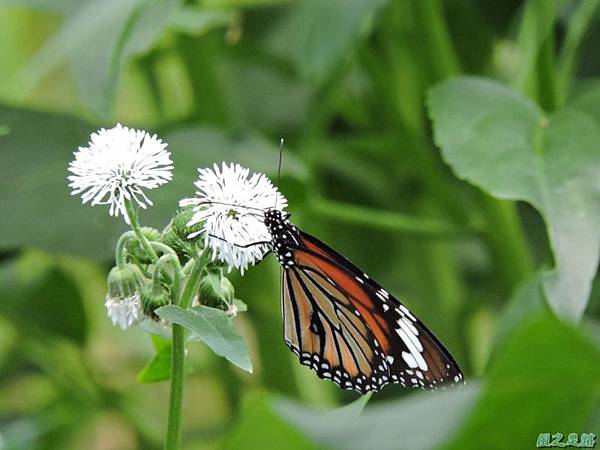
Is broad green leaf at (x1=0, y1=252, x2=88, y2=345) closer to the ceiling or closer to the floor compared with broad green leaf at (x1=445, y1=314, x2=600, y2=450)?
closer to the ceiling

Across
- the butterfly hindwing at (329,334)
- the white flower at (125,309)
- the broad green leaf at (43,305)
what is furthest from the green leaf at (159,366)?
the broad green leaf at (43,305)

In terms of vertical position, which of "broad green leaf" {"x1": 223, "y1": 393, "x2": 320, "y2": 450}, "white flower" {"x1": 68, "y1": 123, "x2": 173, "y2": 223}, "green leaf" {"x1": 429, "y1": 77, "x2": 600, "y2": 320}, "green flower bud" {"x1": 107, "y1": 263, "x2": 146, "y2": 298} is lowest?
"broad green leaf" {"x1": 223, "y1": 393, "x2": 320, "y2": 450}

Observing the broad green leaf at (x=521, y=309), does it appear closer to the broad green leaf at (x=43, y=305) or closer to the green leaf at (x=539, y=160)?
the green leaf at (x=539, y=160)

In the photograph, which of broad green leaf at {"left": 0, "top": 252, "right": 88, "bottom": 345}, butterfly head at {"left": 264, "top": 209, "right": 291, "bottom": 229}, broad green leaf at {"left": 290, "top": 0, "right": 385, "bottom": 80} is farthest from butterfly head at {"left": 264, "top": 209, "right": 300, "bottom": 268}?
broad green leaf at {"left": 0, "top": 252, "right": 88, "bottom": 345}

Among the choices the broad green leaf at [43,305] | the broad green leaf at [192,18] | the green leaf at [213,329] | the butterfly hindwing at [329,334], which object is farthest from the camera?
the broad green leaf at [43,305]

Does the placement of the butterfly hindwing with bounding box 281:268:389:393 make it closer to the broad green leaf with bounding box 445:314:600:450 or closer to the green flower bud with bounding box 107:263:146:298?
the green flower bud with bounding box 107:263:146:298

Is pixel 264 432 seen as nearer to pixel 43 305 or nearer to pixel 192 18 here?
pixel 192 18
